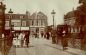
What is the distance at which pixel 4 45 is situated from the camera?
12156mm

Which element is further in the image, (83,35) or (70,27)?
(70,27)

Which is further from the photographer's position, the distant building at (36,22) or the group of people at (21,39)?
the group of people at (21,39)

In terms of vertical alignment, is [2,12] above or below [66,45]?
above

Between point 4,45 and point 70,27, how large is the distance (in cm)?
261

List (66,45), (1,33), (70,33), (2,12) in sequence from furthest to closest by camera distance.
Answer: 1. (66,45)
2. (70,33)
3. (2,12)
4. (1,33)

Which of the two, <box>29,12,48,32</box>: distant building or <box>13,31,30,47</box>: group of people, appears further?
<box>13,31,30,47</box>: group of people

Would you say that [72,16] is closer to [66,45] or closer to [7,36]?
[7,36]

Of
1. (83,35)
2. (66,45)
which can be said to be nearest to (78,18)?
(83,35)

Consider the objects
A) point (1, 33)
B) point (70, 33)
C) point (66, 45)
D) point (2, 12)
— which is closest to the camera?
point (1, 33)

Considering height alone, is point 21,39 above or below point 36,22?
below

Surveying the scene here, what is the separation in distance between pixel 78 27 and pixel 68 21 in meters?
0.88

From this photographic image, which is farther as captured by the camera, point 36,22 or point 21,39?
point 21,39

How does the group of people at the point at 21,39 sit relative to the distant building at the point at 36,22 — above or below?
below

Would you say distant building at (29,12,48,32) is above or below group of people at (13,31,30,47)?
above
